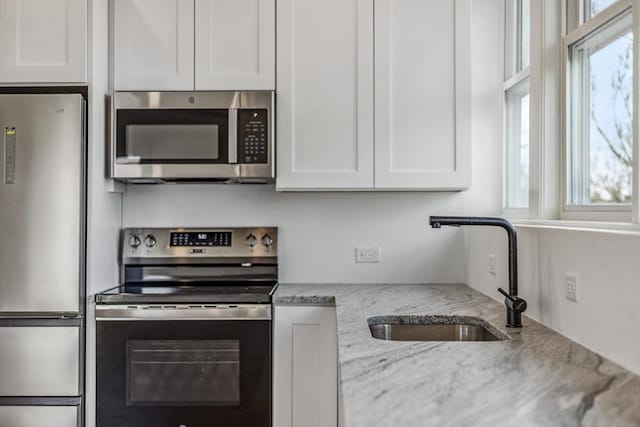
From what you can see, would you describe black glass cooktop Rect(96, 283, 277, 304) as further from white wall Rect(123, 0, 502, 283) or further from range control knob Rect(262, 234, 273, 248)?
white wall Rect(123, 0, 502, 283)

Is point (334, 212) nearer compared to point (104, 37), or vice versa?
point (104, 37)

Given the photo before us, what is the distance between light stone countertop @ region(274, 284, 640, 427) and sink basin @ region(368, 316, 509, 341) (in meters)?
0.15

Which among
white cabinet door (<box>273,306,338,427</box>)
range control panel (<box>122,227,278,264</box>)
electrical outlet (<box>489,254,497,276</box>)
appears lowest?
white cabinet door (<box>273,306,338,427</box>)

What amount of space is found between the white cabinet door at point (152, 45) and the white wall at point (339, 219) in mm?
561

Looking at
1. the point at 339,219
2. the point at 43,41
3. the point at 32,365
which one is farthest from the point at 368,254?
the point at 43,41

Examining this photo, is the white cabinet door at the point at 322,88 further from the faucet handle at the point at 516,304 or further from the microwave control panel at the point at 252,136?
the faucet handle at the point at 516,304

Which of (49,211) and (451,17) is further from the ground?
(451,17)

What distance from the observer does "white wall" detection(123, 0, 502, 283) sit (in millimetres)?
2650

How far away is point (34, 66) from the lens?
2.22m

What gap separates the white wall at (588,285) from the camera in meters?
1.18

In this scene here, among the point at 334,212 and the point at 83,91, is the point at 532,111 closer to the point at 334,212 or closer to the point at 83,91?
the point at 334,212

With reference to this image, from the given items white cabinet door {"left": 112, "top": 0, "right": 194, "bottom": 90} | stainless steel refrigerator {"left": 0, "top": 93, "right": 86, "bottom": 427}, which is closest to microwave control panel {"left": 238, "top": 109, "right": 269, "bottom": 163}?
white cabinet door {"left": 112, "top": 0, "right": 194, "bottom": 90}

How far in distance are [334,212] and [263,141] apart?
0.58 metres

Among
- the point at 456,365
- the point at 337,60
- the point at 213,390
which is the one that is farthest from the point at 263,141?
the point at 456,365
